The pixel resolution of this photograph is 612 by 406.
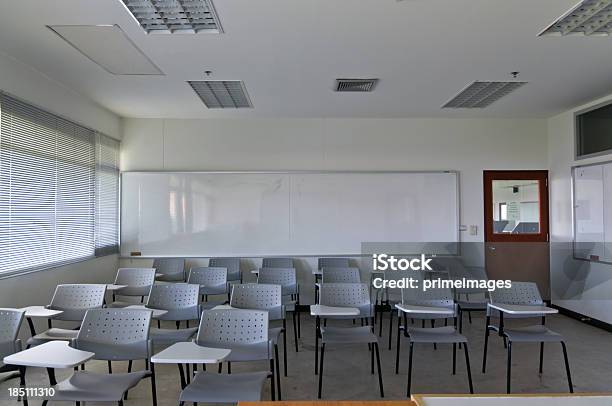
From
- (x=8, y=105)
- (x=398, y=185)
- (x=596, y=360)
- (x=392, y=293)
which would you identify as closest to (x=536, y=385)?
(x=596, y=360)

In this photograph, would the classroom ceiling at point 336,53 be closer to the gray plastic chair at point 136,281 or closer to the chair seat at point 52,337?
the gray plastic chair at point 136,281

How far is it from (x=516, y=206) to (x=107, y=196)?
6.54 meters

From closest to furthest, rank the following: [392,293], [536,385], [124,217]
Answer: [536,385] < [392,293] < [124,217]

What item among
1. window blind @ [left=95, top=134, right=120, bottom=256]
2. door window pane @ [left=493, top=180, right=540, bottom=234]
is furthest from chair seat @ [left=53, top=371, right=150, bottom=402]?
door window pane @ [left=493, top=180, right=540, bottom=234]

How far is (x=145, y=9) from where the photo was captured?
10.9ft

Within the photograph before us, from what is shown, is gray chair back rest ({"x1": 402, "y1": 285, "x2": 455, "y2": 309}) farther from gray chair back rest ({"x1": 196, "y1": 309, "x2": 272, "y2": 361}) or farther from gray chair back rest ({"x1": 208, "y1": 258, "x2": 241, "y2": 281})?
gray chair back rest ({"x1": 208, "y1": 258, "x2": 241, "y2": 281})

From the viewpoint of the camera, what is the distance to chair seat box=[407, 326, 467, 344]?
3.65m

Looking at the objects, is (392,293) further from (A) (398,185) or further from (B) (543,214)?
(B) (543,214)

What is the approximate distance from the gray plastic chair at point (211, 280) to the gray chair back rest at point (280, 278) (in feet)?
1.45

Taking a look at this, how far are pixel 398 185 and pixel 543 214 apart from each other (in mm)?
2498

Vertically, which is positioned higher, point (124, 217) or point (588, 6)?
point (588, 6)

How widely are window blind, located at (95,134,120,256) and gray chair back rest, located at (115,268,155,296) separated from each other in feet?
3.83

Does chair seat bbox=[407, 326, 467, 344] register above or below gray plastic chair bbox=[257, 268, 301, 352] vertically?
below

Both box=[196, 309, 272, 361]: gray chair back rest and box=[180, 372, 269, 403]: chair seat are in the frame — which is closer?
box=[180, 372, 269, 403]: chair seat
